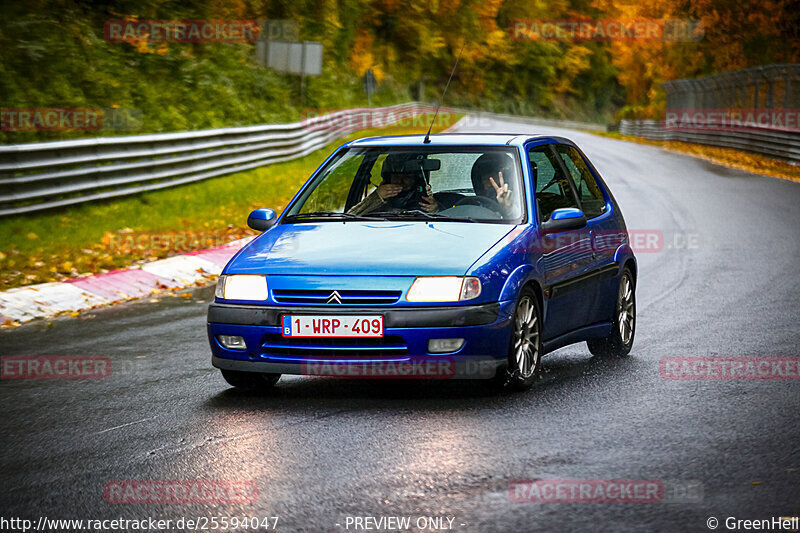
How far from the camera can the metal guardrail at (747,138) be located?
31680 millimetres

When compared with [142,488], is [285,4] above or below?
above

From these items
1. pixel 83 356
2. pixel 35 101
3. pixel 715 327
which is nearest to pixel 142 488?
pixel 83 356

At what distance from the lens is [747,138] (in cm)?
3716

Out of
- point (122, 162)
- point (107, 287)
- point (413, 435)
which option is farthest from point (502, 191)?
point (122, 162)

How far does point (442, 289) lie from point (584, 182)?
8.38ft

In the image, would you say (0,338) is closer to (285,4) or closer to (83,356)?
(83,356)

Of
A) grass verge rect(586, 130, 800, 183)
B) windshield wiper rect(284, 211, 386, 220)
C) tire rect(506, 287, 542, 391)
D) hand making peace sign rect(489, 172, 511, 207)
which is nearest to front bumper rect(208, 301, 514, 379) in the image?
tire rect(506, 287, 542, 391)

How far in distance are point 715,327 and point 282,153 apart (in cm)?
1857

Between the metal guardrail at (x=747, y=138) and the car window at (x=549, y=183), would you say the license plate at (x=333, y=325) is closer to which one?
the car window at (x=549, y=183)

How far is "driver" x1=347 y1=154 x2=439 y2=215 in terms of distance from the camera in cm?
780

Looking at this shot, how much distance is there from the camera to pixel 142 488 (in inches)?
207

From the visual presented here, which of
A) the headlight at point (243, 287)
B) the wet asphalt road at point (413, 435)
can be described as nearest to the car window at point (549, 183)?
the wet asphalt road at point (413, 435)

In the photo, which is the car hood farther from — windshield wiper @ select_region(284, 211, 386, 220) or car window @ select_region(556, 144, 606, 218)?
car window @ select_region(556, 144, 606, 218)

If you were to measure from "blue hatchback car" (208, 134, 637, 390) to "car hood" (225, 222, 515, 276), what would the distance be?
13 mm
